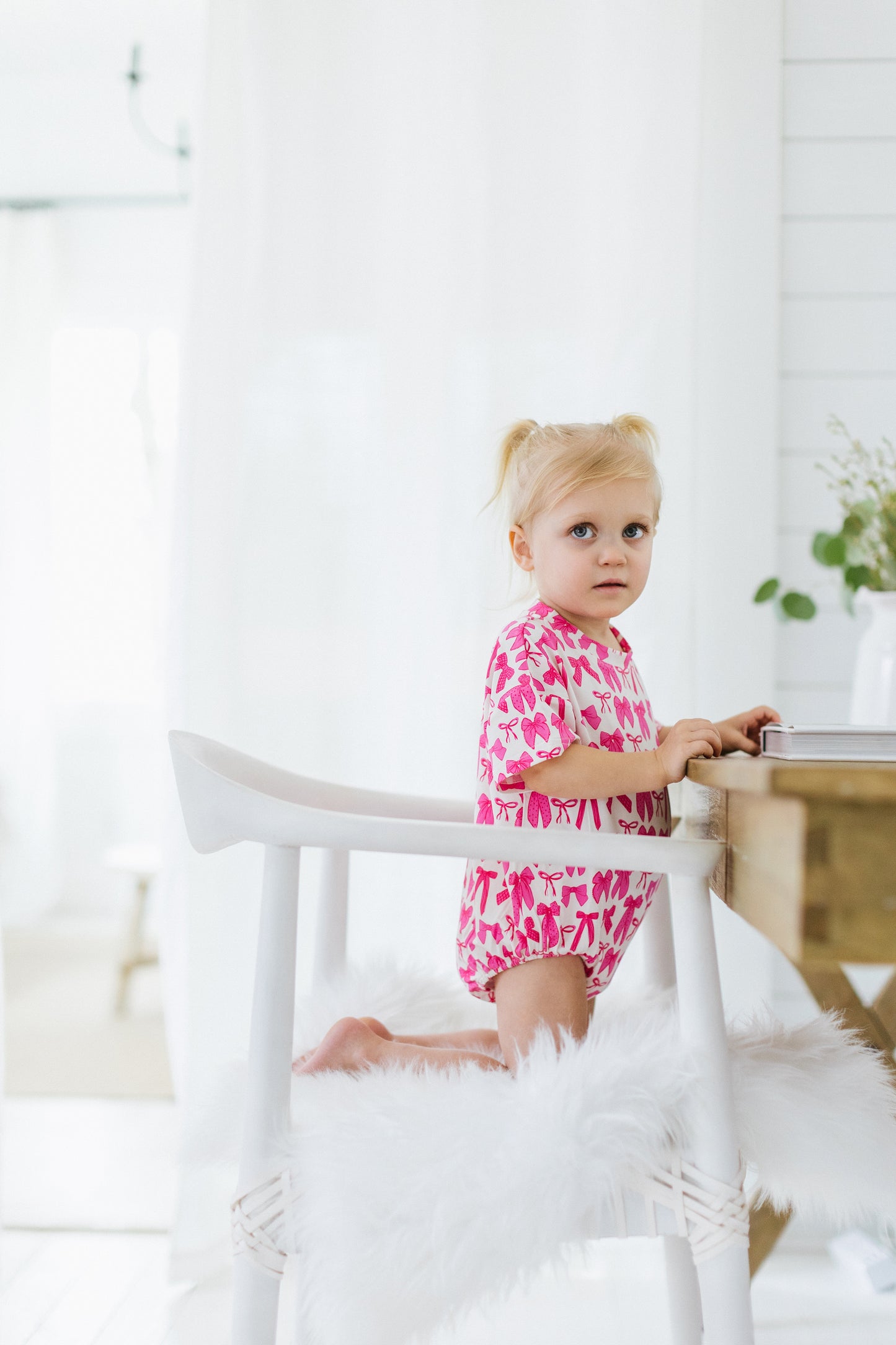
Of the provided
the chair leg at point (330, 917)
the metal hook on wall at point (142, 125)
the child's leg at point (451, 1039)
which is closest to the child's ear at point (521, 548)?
the chair leg at point (330, 917)

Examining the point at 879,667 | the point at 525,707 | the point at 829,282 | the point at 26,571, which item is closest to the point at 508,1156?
the point at 525,707

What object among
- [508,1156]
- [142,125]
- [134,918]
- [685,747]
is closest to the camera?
[508,1156]

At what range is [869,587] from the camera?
1.43 metres

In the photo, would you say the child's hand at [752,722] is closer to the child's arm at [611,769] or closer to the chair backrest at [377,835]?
the child's arm at [611,769]

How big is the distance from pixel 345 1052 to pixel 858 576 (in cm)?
90

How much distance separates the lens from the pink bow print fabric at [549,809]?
967 mm

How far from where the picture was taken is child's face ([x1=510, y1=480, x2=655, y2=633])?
1.06 metres

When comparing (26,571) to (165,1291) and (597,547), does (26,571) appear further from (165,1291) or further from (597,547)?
(597,547)

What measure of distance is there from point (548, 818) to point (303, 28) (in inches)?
49.1

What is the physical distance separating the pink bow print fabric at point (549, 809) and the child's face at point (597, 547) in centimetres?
4

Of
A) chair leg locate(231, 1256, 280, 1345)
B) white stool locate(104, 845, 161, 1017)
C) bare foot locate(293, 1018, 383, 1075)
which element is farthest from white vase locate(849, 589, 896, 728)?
white stool locate(104, 845, 161, 1017)

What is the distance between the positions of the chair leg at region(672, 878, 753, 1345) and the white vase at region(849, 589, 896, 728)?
68 centimetres

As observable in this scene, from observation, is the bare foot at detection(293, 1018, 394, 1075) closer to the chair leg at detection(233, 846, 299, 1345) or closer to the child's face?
the chair leg at detection(233, 846, 299, 1345)

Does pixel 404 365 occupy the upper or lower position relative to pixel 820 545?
upper
